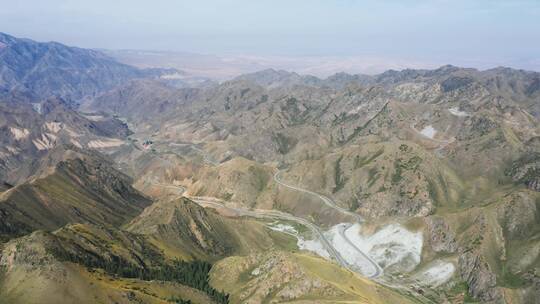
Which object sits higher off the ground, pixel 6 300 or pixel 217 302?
pixel 6 300

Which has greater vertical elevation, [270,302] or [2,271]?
[2,271]

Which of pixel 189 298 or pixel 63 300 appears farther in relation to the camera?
pixel 189 298

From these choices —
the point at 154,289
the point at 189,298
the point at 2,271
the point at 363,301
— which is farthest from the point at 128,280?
the point at 363,301

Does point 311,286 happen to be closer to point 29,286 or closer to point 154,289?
point 154,289

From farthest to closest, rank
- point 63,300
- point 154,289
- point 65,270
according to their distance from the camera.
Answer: point 154,289 < point 65,270 < point 63,300

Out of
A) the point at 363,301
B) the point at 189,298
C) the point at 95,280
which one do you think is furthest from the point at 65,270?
the point at 363,301

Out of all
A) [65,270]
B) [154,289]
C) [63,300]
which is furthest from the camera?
[154,289]

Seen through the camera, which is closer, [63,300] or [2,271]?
[63,300]

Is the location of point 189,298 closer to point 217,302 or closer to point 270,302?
point 217,302
